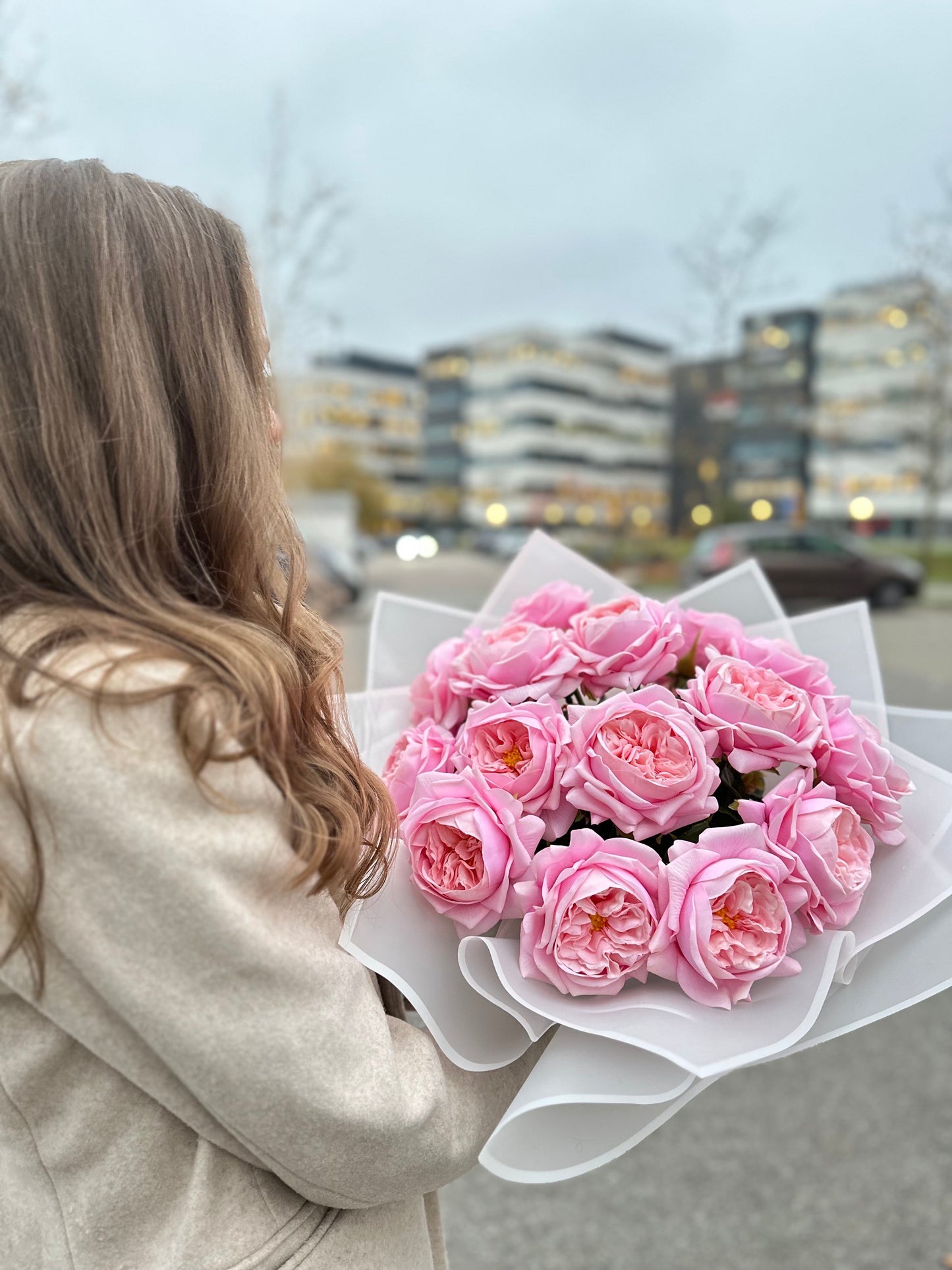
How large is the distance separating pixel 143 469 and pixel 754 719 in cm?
68

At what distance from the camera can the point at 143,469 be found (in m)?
0.90

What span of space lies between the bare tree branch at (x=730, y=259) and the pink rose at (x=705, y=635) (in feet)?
36.1

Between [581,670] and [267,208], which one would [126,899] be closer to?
[581,670]

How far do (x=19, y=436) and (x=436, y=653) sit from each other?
0.59 metres

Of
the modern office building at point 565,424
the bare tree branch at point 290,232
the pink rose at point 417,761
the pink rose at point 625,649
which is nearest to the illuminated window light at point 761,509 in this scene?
the bare tree branch at point 290,232

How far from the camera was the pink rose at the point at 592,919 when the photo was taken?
95cm

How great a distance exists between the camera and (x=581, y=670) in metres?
1.18

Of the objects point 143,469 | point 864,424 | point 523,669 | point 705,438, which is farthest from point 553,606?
point 864,424

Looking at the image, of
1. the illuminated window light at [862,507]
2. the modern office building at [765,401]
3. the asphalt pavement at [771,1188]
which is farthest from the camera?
the illuminated window light at [862,507]

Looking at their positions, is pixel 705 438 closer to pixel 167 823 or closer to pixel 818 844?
pixel 818 844

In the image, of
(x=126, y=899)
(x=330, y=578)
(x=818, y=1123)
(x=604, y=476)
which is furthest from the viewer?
(x=604, y=476)

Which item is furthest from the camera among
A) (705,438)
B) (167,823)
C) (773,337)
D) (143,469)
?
(773,337)

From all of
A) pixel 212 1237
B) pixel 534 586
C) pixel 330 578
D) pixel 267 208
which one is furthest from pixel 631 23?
pixel 330 578

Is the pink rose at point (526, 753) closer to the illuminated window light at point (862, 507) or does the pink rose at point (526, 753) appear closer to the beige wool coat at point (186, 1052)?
the beige wool coat at point (186, 1052)
